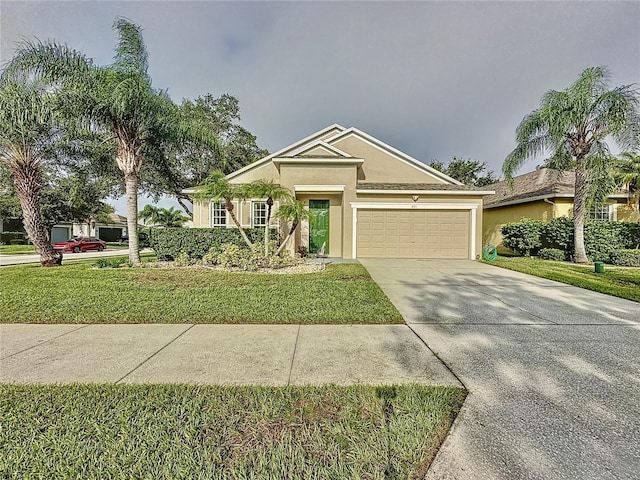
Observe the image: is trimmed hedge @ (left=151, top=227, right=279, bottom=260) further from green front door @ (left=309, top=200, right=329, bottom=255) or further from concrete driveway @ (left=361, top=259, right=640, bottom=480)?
concrete driveway @ (left=361, top=259, right=640, bottom=480)

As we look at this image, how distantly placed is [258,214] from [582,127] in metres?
14.4

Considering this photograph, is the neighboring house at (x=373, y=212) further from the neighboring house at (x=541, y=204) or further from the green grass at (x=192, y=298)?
the green grass at (x=192, y=298)

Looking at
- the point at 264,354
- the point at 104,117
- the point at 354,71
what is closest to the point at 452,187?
the point at 354,71

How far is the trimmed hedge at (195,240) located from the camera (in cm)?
1228

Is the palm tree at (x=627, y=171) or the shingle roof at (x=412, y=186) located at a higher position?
the palm tree at (x=627, y=171)

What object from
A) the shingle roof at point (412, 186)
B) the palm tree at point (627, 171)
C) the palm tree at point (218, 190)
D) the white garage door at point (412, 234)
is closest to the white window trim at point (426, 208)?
the white garage door at point (412, 234)

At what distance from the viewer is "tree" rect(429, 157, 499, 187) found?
35.6 metres

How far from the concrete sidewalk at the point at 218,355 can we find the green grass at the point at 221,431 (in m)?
0.25

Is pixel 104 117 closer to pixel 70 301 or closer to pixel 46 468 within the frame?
A: pixel 70 301

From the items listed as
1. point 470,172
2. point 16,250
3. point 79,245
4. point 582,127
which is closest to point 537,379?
point 582,127

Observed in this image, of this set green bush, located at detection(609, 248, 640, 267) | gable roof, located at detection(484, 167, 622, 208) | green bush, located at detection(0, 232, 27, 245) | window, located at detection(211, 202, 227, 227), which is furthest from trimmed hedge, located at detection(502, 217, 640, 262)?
green bush, located at detection(0, 232, 27, 245)

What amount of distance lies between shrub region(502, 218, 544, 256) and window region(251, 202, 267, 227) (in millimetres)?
13161

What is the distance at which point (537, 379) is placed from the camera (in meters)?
3.08

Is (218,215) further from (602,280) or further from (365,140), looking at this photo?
(602,280)
